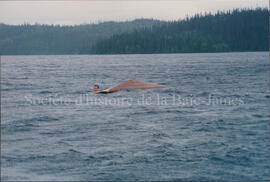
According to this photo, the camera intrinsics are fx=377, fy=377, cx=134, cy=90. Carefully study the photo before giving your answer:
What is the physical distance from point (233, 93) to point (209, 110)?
36.2 feet

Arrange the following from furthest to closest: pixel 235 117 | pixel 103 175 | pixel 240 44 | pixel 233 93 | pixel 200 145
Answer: pixel 240 44
pixel 233 93
pixel 235 117
pixel 200 145
pixel 103 175

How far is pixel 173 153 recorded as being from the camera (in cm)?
1684

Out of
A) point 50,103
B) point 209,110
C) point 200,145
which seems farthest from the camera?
point 50,103

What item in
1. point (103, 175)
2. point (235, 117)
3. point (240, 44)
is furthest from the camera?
point (240, 44)

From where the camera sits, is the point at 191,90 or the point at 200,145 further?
the point at 191,90

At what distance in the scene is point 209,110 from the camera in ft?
91.2

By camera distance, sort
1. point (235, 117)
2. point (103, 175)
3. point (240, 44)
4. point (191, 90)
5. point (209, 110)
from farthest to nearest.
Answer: point (240, 44) → point (191, 90) → point (209, 110) → point (235, 117) → point (103, 175)

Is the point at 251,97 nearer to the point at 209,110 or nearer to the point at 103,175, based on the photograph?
the point at 209,110

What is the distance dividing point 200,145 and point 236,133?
132 inches

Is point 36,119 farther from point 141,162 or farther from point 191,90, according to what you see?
point 191,90

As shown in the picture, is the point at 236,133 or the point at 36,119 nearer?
the point at 236,133

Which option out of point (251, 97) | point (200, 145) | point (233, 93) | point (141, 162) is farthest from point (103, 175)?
point (233, 93)

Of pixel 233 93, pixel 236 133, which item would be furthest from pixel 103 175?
pixel 233 93

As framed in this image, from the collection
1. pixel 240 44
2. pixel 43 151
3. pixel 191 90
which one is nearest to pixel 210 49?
pixel 240 44
